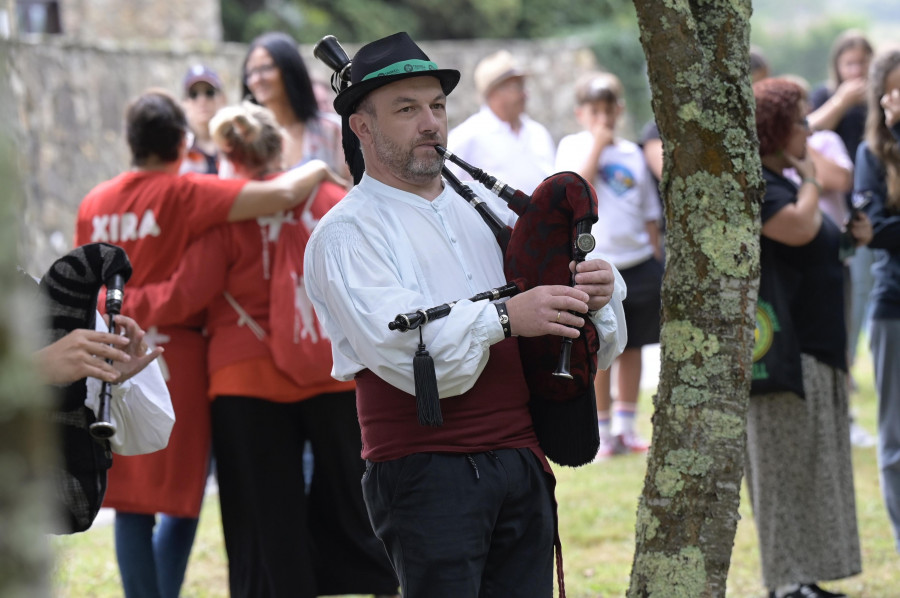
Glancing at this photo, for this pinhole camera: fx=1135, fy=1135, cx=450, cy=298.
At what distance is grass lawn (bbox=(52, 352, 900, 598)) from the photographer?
5.17 m

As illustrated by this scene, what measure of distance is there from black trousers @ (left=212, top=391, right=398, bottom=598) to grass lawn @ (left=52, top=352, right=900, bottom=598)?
74cm

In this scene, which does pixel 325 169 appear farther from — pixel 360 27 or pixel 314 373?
pixel 360 27

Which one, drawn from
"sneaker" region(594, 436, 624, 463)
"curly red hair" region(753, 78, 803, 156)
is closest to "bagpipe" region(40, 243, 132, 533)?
"curly red hair" region(753, 78, 803, 156)

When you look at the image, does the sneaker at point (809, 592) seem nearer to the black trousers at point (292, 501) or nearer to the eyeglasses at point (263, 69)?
the black trousers at point (292, 501)

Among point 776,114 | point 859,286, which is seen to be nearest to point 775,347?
point 776,114

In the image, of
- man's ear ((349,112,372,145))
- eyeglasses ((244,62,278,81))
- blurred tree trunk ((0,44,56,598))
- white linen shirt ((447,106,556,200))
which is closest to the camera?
blurred tree trunk ((0,44,56,598))

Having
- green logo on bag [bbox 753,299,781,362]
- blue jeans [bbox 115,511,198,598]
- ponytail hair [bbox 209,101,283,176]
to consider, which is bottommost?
blue jeans [bbox 115,511,198,598]

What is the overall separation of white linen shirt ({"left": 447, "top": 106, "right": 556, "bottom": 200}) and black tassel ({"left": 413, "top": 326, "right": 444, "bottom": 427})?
4.06 meters

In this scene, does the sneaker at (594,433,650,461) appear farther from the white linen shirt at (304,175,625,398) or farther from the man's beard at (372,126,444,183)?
the man's beard at (372,126,444,183)

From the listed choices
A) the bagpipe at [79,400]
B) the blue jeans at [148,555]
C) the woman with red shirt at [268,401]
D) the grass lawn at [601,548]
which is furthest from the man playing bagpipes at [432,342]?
the grass lawn at [601,548]

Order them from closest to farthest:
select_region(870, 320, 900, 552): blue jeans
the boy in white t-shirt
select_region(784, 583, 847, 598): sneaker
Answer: select_region(784, 583, 847, 598): sneaker → select_region(870, 320, 900, 552): blue jeans → the boy in white t-shirt

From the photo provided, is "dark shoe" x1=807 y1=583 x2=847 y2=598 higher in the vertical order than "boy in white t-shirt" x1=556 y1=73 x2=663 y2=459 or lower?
lower

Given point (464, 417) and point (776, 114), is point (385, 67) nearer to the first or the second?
point (464, 417)

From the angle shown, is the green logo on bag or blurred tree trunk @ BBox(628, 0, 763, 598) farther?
the green logo on bag
